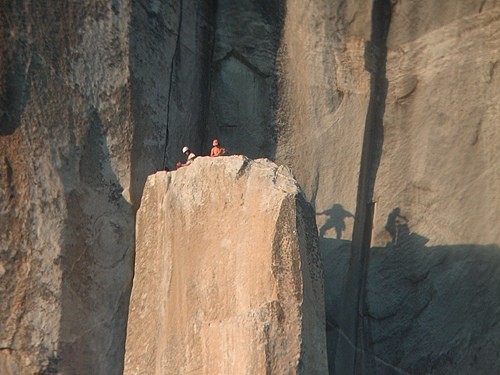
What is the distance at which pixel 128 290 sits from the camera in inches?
236

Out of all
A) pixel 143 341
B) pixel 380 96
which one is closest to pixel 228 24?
pixel 380 96

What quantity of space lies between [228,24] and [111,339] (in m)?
2.06

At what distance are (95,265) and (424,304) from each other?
1981 millimetres

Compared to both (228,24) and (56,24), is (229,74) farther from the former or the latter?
(56,24)

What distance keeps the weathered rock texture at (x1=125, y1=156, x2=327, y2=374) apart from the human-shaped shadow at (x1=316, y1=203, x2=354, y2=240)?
152 cm

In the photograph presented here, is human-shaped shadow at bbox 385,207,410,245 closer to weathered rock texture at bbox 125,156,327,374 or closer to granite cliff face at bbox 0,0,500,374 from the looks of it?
granite cliff face at bbox 0,0,500,374

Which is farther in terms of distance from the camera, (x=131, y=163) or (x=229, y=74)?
(x=229, y=74)

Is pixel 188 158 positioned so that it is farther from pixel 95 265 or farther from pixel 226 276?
pixel 226 276

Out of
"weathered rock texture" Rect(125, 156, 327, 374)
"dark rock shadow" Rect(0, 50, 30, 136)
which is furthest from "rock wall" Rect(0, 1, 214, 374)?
"weathered rock texture" Rect(125, 156, 327, 374)

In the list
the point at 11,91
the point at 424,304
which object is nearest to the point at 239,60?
the point at 11,91

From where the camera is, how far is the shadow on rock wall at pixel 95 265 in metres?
5.81

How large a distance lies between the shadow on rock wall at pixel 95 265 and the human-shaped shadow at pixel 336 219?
4.12 feet

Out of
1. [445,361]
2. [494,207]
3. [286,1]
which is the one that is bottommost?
[445,361]

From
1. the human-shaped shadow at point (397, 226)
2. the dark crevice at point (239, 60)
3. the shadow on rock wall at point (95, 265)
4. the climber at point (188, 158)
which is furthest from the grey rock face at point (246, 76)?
the shadow on rock wall at point (95, 265)
